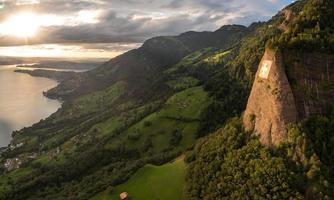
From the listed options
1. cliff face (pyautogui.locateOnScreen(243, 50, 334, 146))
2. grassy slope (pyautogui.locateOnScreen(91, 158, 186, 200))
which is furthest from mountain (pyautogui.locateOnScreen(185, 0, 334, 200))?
grassy slope (pyautogui.locateOnScreen(91, 158, 186, 200))

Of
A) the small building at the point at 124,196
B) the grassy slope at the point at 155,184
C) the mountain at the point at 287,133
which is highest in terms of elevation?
the mountain at the point at 287,133

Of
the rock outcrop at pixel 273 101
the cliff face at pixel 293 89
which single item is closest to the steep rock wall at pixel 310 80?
the cliff face at pixel 293 89

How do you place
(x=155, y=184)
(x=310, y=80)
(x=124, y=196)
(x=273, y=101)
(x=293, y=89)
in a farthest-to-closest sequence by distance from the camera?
(x=124, y=196) → (x=155, y=184) → (x=273, y=101) → (x=310, y=80) → (x=293, y=89)

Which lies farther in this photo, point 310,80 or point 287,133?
point 310,80

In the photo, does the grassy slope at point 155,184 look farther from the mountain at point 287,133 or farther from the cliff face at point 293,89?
the cliff face at point 293,89

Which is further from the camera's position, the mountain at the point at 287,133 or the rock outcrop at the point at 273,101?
the rock outcrop at the point at 273,101

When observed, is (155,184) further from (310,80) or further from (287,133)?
(310,80)

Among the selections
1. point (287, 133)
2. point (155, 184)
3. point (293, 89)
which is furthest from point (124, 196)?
point (293, 89)
